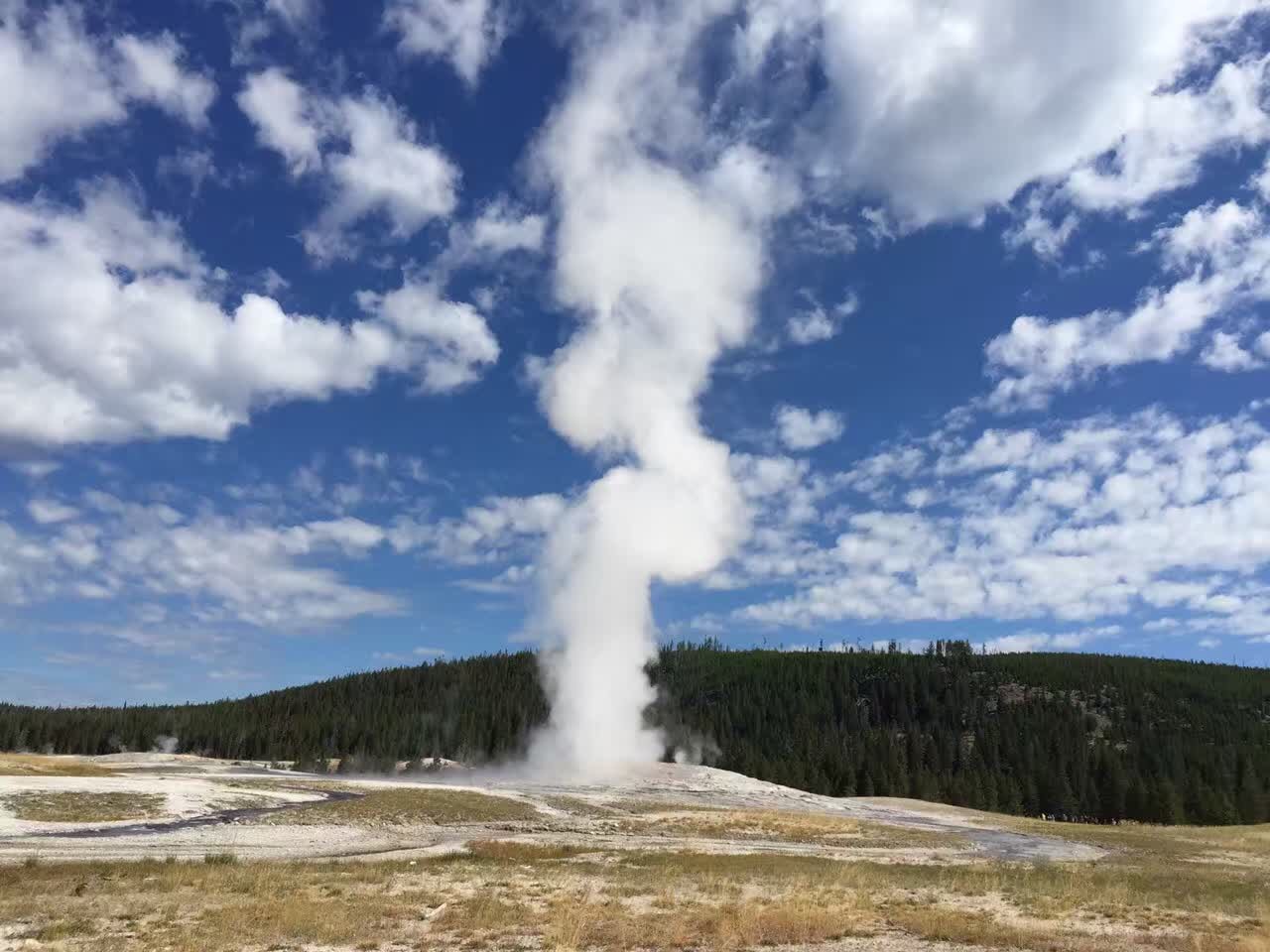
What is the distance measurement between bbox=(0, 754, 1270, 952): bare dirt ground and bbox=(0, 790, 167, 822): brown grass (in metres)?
0.21

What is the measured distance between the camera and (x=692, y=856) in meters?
37.3

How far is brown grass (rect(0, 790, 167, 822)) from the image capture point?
40.8m

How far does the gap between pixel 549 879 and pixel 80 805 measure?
1206 inches

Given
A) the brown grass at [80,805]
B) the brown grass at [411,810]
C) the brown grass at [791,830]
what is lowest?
the brown grass at [791,830]

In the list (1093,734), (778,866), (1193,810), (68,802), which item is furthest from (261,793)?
(1093,734)

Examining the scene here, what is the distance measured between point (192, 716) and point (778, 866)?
7258 inches

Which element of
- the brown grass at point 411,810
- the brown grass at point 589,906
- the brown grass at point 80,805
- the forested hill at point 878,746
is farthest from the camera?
the forested hill at point 878,746

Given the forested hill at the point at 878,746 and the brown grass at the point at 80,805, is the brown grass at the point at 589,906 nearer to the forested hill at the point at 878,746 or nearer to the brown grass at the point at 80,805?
the brown grass at the point at 80,805

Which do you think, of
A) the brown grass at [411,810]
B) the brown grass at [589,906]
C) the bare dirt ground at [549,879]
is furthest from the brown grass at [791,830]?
the brown grass at [589,906]

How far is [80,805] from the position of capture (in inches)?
1742

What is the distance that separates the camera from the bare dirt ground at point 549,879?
60.6 feet

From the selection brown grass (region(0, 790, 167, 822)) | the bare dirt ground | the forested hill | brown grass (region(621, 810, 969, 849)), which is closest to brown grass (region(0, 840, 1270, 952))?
the bare dirt ground

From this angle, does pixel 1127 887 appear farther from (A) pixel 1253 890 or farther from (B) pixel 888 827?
(B) pixel 888 827

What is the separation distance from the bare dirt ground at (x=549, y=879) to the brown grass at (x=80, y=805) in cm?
21
